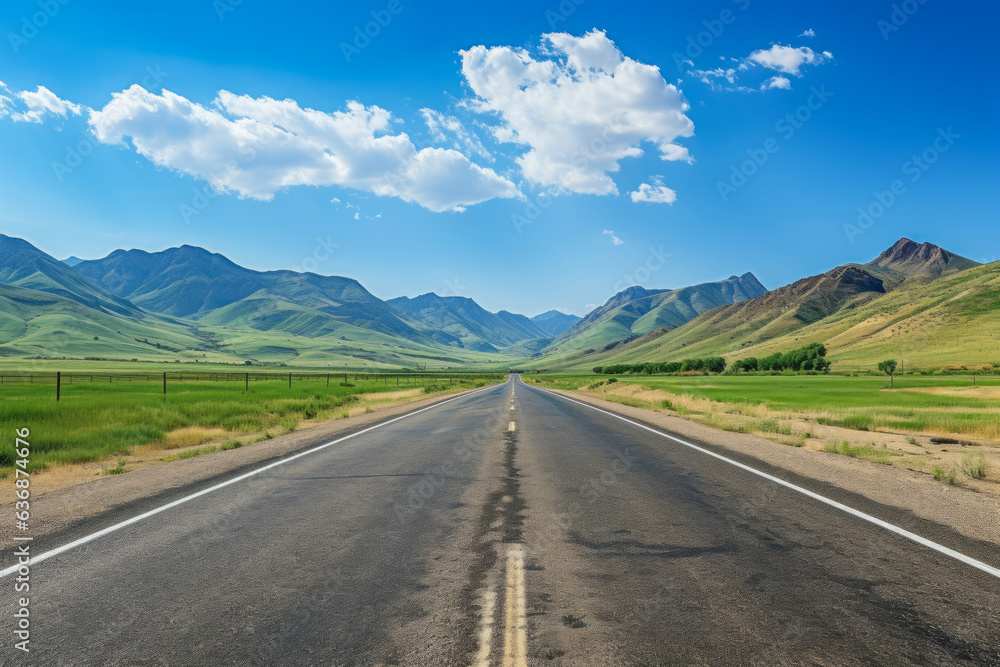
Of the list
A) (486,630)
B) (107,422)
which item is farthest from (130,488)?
(107,422)

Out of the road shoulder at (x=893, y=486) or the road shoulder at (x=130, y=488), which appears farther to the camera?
the road shoulder at (x=130, y=488)

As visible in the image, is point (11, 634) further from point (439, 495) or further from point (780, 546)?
point (780, 546)

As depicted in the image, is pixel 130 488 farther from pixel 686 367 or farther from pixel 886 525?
pixel 686 367

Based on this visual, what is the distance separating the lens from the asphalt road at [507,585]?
355 cm

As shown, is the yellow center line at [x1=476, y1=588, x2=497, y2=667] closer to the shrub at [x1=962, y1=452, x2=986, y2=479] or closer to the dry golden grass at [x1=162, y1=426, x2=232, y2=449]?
the shrub at [x1=962, y1=452, x2=986, y2=479]

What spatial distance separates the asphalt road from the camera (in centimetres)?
355

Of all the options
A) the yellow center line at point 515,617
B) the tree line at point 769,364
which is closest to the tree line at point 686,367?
the tree line at point 769,364

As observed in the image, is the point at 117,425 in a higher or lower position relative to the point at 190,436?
higher

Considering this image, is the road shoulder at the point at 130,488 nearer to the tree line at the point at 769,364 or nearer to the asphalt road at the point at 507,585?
the asphalt road at the point at 507,585

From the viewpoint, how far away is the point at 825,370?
364ft

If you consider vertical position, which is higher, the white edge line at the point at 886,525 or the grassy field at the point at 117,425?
the white edge line at the point at 886,525

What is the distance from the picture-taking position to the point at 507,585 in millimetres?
4555

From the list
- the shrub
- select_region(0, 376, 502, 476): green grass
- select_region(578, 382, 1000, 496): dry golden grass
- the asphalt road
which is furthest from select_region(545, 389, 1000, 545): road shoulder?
select_region(0, 376, 502, 476): green grass

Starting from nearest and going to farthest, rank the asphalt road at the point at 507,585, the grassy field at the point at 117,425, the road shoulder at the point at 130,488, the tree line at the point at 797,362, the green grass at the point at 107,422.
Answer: the asphalt road at the point at 507,585, the road shoulder at the point at 130,488, the green grass at the point at 107,422, the grassy field at the point at 117,425, the tree line at the point at 797,362
